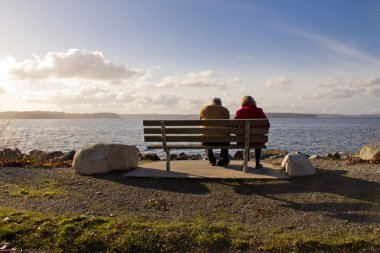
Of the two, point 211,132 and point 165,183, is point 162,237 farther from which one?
point 211,132

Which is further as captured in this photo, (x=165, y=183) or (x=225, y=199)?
(x=165, y=183)

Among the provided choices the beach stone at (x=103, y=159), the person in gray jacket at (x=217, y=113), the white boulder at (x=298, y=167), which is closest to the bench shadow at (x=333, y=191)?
the white boulder at (x=298, y=167)

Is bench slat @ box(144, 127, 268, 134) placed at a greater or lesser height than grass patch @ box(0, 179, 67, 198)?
greater

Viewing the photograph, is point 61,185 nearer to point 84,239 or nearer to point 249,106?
point 84,239

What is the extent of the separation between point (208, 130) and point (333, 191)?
3.25 meters

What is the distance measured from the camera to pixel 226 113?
1094cm

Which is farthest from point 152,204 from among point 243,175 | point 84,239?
point 243,175

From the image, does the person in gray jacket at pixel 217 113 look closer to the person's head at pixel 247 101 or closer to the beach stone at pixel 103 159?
the person's head at pixel 247 101

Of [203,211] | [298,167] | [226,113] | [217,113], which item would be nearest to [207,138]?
[217,113]

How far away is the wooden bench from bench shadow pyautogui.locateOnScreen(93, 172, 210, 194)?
3.01 ft

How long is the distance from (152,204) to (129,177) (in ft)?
8.06

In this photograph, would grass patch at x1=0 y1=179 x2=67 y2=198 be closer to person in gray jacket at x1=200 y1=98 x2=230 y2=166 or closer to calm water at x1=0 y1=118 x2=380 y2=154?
person in gray jacket at x1=200 y1=98 x2=230 y2=166

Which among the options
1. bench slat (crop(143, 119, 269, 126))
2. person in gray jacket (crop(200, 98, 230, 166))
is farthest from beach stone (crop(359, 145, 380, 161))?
bench slat (crop(143, 119, 269, 126))

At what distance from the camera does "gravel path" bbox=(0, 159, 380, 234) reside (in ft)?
21.9
